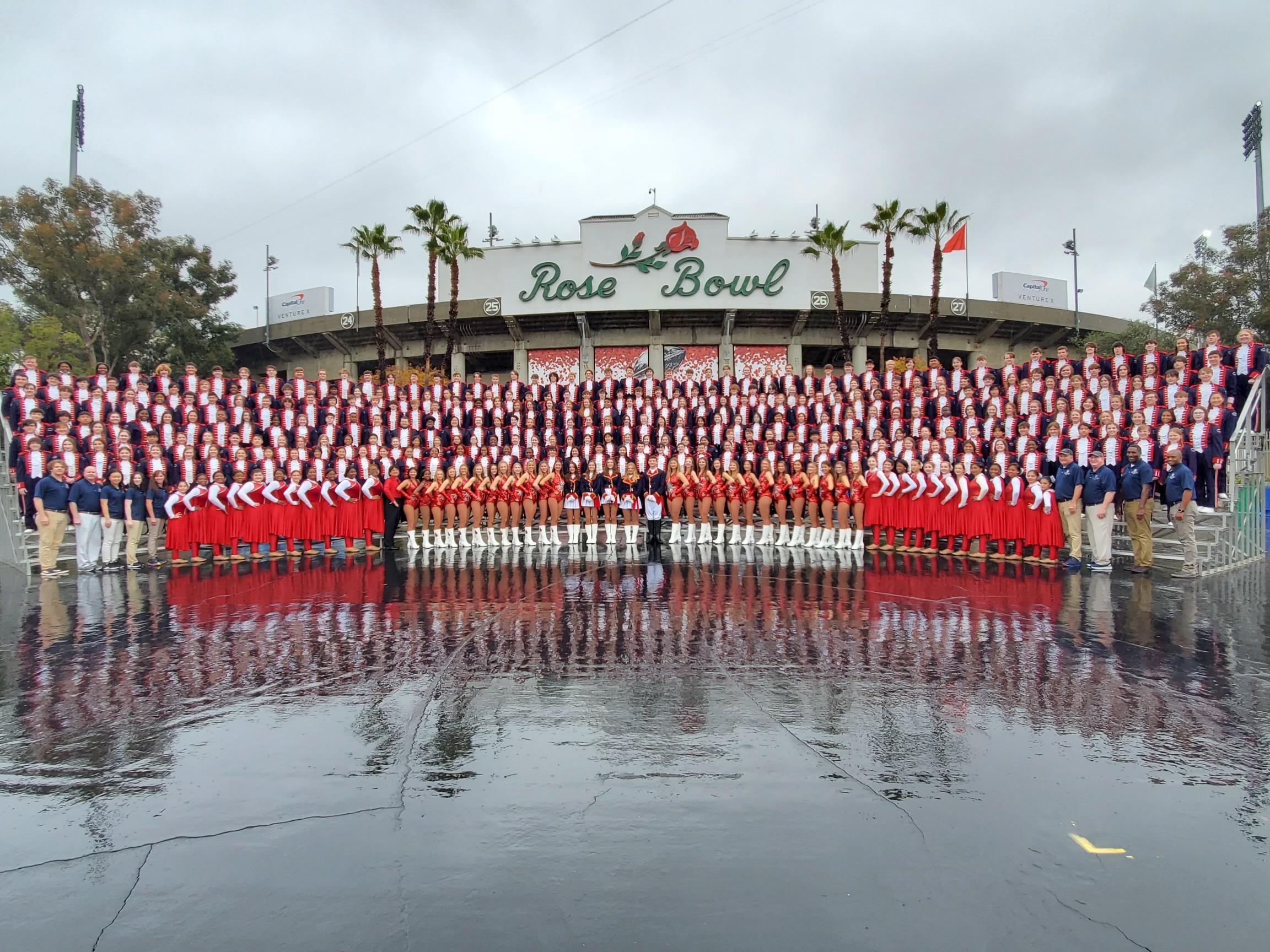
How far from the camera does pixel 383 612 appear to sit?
8477 millimetres

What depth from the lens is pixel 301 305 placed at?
4191cm

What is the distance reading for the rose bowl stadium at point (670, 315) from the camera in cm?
3136

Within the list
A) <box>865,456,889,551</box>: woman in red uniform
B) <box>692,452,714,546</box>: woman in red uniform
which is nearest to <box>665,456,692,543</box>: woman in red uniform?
<box>692,452,714,546</box>: woman in red uniform

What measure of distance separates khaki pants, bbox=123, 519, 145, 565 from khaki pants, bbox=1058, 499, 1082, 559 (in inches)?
611

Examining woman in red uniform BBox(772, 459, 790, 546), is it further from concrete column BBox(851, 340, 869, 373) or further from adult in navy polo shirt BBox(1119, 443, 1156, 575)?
concrete column BBox(851, 340, 869, 373)

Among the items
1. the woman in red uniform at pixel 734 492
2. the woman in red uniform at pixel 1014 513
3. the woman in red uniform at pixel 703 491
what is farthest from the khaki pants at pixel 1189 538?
the woman in red uniform at pixel 703 491

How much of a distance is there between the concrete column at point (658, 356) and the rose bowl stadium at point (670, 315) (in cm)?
6

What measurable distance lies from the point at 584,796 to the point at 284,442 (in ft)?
44.6

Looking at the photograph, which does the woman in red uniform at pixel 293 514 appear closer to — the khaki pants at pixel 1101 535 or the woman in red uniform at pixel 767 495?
the woman in red uniform at pixel 767 495

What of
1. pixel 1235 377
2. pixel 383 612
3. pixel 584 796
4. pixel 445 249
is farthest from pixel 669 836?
pixel 445 249

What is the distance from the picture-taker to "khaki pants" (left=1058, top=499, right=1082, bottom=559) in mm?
11836

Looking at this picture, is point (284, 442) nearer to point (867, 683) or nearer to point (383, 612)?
point (383, 612)

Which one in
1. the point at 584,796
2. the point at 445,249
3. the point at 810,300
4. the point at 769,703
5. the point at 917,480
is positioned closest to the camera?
the point at 584,796

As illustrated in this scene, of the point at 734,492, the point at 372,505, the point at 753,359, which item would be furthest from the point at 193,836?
the point at 753,359
